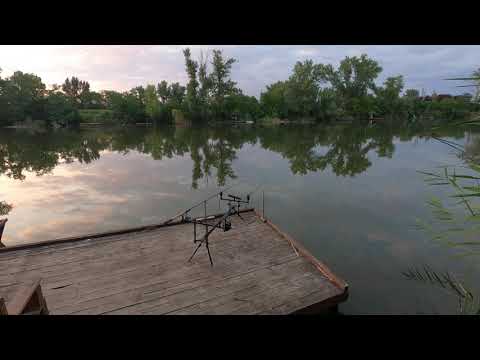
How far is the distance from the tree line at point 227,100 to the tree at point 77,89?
26130mm

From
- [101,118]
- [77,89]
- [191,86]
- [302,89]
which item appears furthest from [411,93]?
[77,89]

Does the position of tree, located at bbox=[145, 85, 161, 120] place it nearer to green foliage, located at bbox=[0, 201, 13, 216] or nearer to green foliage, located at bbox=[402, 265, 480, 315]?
green foliage, located at bbox=[0, 201, 13, 216]

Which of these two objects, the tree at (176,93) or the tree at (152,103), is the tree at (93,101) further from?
the tree at (176,93)

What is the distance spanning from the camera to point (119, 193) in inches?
555

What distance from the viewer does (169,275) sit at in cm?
540

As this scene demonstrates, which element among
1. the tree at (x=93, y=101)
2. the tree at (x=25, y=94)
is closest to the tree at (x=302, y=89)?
the tree at (x=25, y=94)

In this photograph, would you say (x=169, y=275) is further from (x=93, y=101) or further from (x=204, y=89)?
(x=93, y=101)

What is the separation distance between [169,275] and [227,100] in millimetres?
71965

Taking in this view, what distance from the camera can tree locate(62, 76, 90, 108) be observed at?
334ft

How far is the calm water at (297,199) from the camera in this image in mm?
7035
